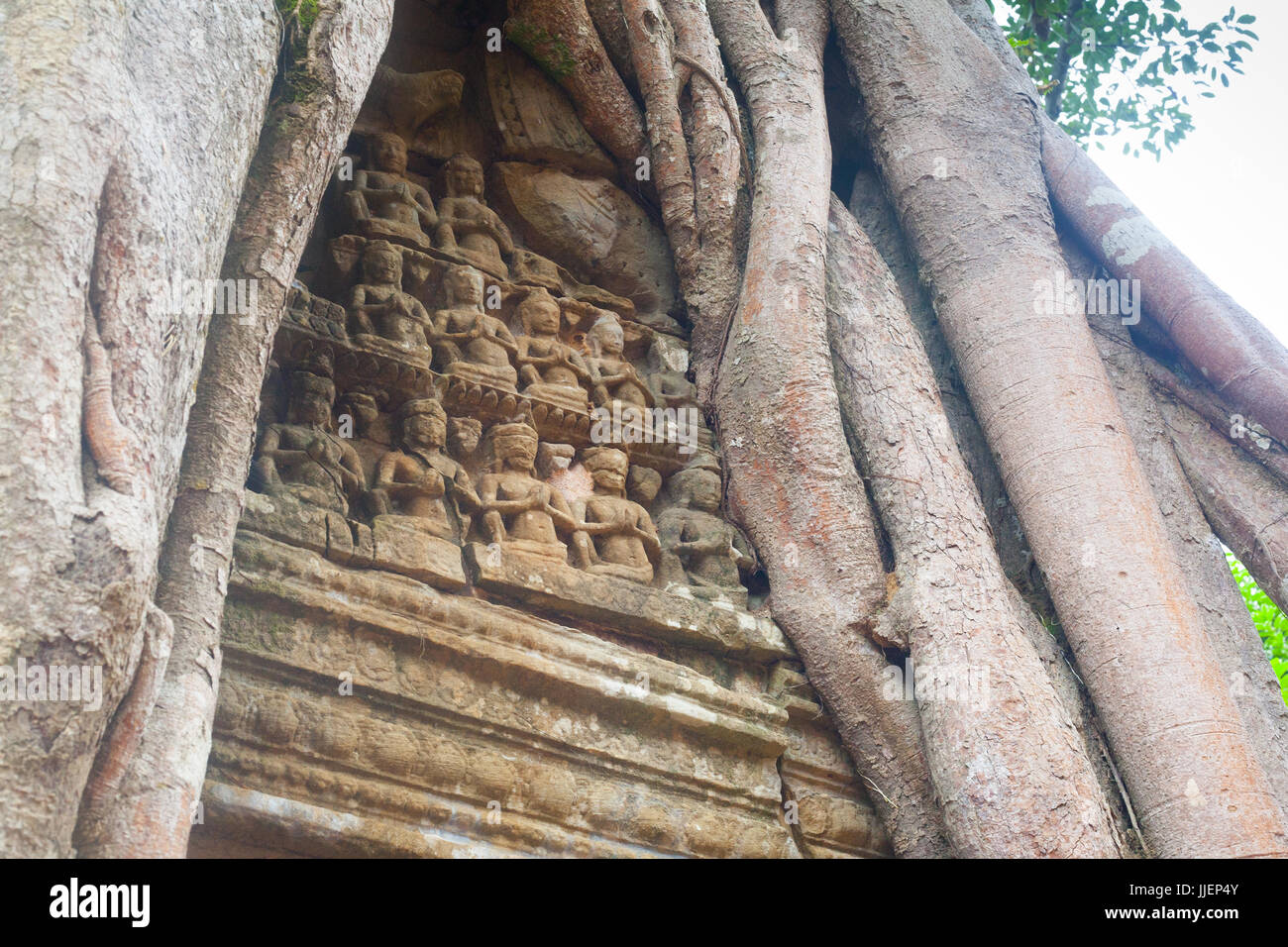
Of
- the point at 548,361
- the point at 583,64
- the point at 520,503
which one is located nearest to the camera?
the point at 520,503

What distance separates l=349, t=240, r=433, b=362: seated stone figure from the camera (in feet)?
14.0

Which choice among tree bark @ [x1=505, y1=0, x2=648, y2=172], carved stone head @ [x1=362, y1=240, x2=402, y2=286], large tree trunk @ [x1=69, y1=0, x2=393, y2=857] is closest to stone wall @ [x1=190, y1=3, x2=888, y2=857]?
carved stone head @ [x1=362, y1=240, x2=402, y2=286]

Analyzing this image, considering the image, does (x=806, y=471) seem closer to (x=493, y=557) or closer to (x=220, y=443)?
(x=493, y=557)

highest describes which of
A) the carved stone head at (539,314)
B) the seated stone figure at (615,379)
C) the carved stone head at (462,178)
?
the carved stone head at (462,178)

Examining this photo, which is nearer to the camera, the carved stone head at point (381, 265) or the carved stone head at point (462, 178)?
the carved stone head at point (381, 265)

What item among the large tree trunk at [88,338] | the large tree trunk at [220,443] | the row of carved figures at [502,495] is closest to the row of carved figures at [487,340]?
the row of carved figures at [502,495]

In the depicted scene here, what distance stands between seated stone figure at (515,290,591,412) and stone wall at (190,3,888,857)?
0.01 meters

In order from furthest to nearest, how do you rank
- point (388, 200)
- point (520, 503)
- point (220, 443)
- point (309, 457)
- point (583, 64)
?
1. point (583, 64)
2. point (388, 200)
3. point (520, 503)
4. point (309, 457)
5. point (220, 443)

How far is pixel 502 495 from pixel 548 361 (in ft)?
Result: 2.26

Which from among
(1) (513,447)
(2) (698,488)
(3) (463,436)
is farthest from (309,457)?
(2) (698,488)

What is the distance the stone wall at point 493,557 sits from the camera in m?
3.27

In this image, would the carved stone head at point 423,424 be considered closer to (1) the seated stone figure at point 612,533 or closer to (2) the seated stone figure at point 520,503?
(2) the seated stone figure at point 520,503

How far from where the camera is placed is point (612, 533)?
4.21 m

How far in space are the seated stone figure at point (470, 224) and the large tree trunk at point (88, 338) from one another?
1.73 meters
